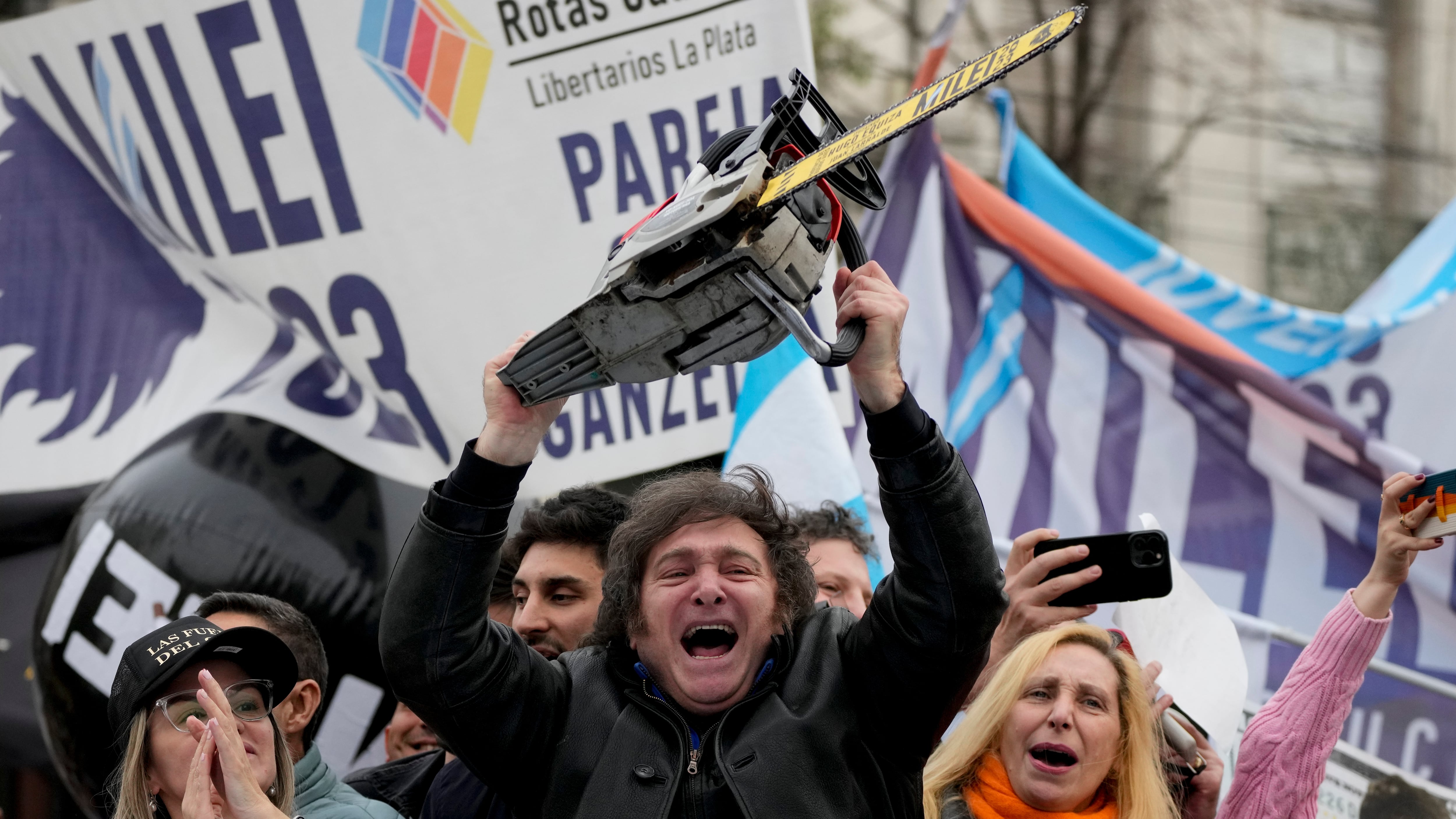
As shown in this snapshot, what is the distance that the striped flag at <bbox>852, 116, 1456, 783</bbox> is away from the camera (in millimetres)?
4684

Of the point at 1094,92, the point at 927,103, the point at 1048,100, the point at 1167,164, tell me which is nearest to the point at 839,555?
the point at 927,103

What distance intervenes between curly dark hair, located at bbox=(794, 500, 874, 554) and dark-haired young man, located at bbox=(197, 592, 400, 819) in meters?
0.99

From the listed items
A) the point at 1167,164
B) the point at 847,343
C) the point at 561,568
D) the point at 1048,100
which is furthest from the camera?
the point at 1167,164

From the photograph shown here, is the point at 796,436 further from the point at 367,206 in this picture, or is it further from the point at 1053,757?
the point at 367,206

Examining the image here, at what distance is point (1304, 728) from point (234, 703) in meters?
1.77

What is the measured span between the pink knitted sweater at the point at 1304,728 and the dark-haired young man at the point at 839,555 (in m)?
0.82

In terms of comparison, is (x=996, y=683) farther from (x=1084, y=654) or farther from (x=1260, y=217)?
(x=1260, y=217)

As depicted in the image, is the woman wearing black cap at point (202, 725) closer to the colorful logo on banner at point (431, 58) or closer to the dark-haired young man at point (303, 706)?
the dark-haired young man at point (303, 706)

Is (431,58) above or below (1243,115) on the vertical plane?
above

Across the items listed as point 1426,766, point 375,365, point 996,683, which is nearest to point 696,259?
point 996,683

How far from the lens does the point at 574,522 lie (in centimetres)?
314

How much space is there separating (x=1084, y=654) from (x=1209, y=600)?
1.42 ft

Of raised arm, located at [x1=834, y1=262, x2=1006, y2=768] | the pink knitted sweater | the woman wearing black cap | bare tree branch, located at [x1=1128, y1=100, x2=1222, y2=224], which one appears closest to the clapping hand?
the woman wearing black cap

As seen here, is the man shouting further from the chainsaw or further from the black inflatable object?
the black inflatable object
